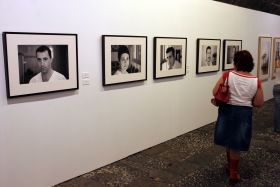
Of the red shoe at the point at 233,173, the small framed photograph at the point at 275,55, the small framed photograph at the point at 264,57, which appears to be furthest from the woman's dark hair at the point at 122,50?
the small framed photograph at the point at 275,55

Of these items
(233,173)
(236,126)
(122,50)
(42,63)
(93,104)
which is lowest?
(233,173)

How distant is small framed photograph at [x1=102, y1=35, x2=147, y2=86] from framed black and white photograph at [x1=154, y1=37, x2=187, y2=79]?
34cm

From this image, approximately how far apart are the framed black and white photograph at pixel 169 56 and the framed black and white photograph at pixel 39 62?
1782mm

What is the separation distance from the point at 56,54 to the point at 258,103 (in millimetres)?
2592

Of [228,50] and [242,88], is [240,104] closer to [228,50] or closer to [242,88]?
[242,88]

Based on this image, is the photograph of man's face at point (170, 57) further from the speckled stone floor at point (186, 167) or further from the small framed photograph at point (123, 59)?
the speckled stone floor at point (186, 167)

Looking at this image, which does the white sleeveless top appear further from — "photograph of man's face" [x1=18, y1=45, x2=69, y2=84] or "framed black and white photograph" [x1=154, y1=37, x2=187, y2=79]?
"photograph of man's face" [x1=18, y1=45, x2=69, y2=84]

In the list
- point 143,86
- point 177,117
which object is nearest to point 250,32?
point 177,117

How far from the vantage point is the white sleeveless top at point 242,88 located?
13.0ft

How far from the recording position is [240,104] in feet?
13.2

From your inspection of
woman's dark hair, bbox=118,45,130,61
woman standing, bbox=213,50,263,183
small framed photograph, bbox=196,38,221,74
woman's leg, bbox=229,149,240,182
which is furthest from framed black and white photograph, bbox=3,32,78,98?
small framed photograph, bbox=196,38,221,74

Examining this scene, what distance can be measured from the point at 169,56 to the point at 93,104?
1.94 m

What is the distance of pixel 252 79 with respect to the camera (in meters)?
3.96

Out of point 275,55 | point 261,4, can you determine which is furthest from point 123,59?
point 261,4
